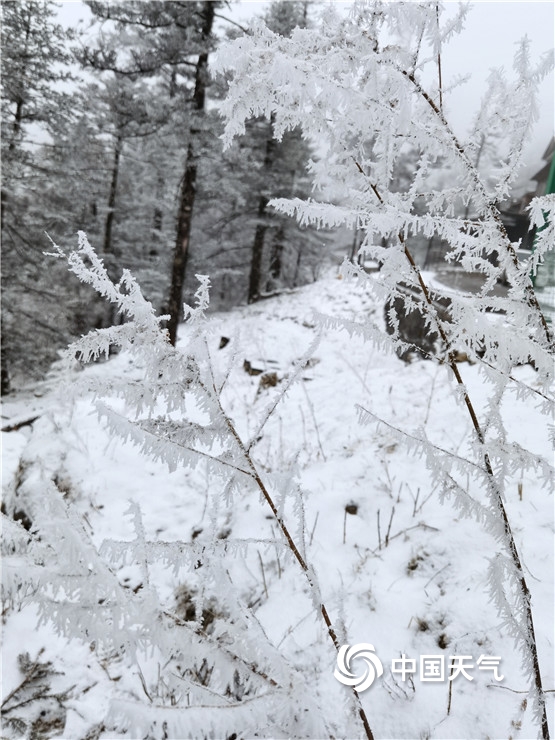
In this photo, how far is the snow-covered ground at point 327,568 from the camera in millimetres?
1685

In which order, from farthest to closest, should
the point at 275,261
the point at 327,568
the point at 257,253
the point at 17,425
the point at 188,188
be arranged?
the point at 275,261 → the point at 257,253 → the point at 188,188 → the point at 17,425 → the point at 327,568

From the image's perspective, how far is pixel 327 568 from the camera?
9.44 ft

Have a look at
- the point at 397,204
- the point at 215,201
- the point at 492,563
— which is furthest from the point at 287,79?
the point at 215,201

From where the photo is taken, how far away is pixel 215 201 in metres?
15.7

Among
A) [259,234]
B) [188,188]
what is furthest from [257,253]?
[188,188]

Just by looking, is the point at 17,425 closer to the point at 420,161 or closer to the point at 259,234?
the point at 420,161

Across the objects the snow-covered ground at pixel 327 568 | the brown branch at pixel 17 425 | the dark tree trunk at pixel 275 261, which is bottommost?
the brown branch at pixel 17 425

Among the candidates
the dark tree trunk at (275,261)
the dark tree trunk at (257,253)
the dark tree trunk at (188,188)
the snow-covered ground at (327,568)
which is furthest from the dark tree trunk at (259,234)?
the snow-covered ground at (327,568)

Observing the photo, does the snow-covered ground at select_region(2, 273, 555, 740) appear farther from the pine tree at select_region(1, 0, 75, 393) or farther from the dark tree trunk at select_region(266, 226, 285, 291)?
the dark tree trunk at select_region(266, 226, 285, 291)

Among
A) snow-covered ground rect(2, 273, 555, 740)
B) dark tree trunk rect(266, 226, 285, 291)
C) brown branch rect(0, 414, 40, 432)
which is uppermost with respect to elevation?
dark tree trunk rect(266, 226, 285, 291)

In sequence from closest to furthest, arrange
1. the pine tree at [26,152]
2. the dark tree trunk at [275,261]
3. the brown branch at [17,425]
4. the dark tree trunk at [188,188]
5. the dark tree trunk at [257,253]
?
the brown branch at [17,425] → the dark tree trunk at [188,188] → the pine tree at [26,152] → the dark tree trunk at [257,253] → the dark tree trunk at [275,261]

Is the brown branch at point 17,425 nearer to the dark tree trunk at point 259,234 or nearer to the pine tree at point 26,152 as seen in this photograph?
the pine tree at point 26,152

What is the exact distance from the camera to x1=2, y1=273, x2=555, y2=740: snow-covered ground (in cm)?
168

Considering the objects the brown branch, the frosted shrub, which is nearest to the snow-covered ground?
the frosted shrub
